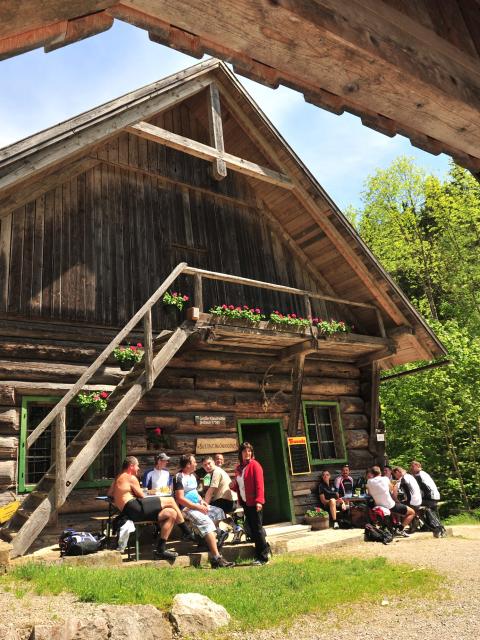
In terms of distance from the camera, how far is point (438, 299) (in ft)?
96.3

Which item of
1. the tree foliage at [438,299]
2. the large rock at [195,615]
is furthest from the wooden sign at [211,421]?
the tree foliage at [438,299]

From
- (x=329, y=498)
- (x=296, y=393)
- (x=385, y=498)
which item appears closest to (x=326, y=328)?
(x=296, y=393)

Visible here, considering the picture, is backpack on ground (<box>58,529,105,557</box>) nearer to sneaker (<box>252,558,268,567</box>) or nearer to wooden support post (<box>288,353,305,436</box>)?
sneaker (<box>252,558,268,567</box>)

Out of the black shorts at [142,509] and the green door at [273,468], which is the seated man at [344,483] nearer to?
the green door at [273,468]

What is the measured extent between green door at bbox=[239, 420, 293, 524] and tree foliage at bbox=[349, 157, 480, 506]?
10.2m

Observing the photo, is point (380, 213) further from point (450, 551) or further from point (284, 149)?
point (450, 551)

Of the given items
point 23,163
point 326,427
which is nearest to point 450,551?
point 326,427

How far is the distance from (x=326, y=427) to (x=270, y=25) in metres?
12.6

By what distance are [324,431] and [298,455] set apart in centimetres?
154

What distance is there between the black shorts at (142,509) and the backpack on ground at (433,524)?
20.4ft

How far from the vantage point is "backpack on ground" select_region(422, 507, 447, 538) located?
10.9 m

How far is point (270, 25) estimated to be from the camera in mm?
2258

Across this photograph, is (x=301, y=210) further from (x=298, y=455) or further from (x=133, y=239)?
(x=298, y=455)

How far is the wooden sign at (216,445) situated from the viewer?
11.1m
